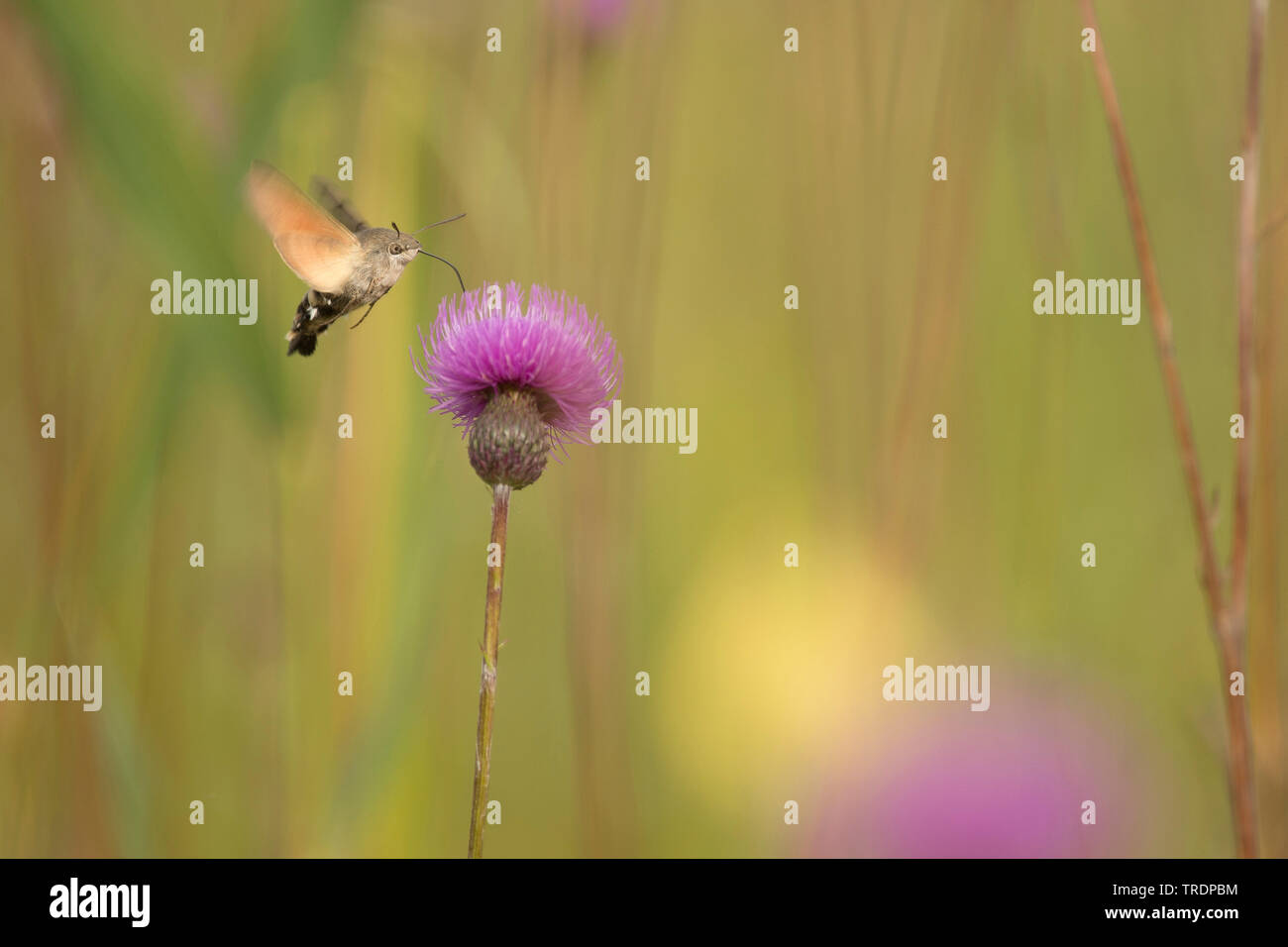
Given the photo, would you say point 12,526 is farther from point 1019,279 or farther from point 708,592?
point 1019,279

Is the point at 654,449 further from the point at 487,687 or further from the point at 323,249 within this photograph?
the point at 487,687

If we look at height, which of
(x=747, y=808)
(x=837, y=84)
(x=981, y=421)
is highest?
(x=837, y=84)

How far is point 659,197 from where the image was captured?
1975mm

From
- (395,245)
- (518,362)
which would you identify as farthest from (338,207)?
(518,362)

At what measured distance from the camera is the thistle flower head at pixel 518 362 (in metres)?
1.20

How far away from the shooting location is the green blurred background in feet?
4.77

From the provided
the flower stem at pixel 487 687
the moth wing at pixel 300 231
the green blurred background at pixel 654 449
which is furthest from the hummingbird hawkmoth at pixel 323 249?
the flower stem at pixel 487 687

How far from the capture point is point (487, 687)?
935 millimetres

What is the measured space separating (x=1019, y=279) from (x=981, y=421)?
0.37m

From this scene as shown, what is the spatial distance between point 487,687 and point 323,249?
613 millimetres

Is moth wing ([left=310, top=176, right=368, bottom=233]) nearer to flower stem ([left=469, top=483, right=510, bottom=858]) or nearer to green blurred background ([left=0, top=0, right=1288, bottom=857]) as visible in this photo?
green blurred background ([left=0, top=0, right=1288, bottom=857])

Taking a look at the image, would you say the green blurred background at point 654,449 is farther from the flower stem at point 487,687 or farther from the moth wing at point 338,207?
the flower stem at point 487,687
